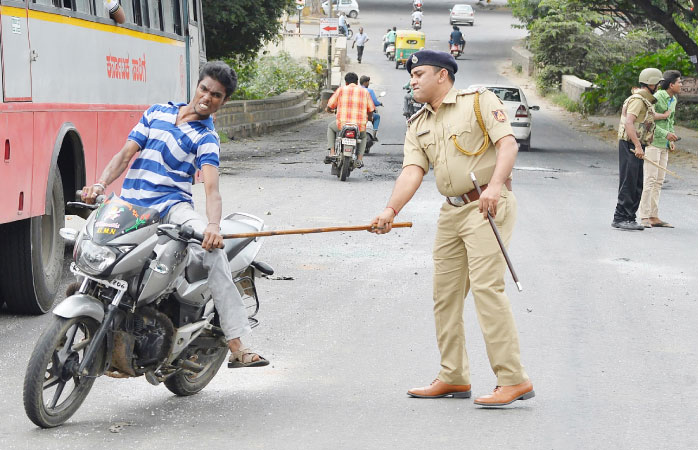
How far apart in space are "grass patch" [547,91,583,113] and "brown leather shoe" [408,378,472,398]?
34684mm

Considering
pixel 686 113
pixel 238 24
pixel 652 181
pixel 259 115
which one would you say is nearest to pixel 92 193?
pixel 652 181

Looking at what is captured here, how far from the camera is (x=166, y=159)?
584 cm

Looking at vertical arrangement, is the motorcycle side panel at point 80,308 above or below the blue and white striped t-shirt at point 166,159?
below

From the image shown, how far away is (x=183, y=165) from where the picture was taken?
19.2 ft

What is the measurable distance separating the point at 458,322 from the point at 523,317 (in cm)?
239

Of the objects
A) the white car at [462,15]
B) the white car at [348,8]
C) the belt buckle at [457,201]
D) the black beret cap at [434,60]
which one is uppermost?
the white car at [348,8]

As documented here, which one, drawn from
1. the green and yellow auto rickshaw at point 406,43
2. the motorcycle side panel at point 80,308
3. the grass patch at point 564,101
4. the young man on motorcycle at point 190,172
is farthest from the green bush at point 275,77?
the motorcycle side panel at point 80,308

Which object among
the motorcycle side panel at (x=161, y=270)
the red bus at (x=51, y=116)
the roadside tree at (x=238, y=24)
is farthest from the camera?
the roadside tree at (x=238, y=24)

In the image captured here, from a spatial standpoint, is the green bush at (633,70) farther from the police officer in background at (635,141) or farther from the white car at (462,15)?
the white car at (462,15)

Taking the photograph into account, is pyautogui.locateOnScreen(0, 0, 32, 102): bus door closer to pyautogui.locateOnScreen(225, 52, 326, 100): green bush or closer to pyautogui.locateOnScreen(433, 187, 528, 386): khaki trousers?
pyautogui.locateOnScreen(433, 187, 528, 386): khaki trousers

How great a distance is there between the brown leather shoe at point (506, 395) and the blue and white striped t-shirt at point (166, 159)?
1873 millimetres

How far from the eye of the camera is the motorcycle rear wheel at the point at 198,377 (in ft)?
19.9

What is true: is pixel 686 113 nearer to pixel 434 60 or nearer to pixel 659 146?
pixel 659 146

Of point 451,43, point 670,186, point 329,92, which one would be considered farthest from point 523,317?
point 451,43
